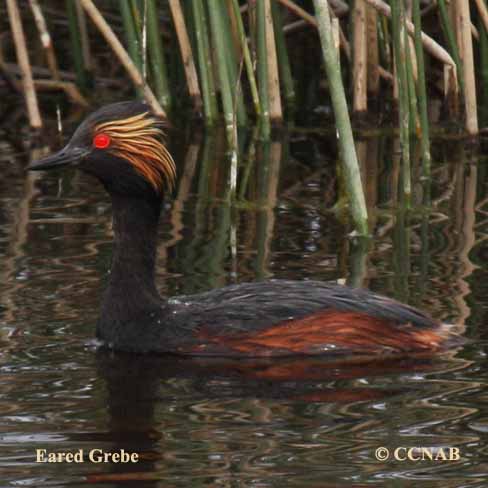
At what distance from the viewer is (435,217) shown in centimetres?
902

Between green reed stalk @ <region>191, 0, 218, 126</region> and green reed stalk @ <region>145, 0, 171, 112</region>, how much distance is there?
365 mm

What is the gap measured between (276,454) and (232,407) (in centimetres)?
64

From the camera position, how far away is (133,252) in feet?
22.9

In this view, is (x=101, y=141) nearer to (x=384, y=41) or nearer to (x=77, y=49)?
(x=384, y=41)

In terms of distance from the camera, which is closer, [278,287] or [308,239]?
[278,287]

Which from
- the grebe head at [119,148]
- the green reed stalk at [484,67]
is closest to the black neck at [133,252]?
the grebe head at [119,148]

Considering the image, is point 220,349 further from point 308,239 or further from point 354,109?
point 354,109

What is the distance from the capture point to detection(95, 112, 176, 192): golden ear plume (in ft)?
22.7

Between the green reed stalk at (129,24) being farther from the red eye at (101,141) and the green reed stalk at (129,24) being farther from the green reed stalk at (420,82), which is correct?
the red eye at (101,141)

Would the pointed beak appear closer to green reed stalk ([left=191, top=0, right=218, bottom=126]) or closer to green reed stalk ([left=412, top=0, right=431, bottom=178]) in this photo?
green reed stalk ([left=412, top=0, right=431, bottom=178])

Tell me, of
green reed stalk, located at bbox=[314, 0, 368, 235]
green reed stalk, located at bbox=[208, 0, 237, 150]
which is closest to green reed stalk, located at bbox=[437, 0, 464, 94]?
green reed stalk, located at bbox=[208, 0, 237, 150]

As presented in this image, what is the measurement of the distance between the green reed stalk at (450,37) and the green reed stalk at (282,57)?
1473 mm

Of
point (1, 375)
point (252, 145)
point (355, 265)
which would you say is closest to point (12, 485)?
point (1, 375)

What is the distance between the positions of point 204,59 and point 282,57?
66.1 inches
